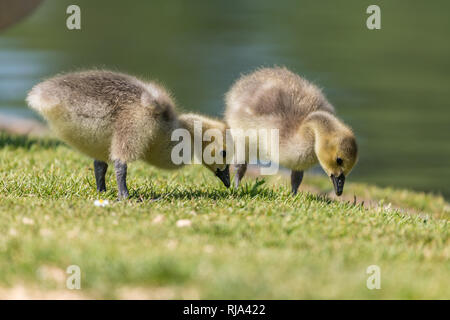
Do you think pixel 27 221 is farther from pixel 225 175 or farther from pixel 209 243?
pixel 225 175

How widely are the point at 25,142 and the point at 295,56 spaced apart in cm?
1455

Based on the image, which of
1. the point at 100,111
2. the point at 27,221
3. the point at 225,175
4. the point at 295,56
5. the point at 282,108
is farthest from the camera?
the point at 295,56

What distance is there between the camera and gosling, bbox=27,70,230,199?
6418 millimetres

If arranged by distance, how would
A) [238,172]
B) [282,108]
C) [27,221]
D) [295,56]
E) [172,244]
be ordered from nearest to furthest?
[172,244] < [27,221] < [282,108] < [238,172] < [295,56]

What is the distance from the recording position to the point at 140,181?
7.60 meters

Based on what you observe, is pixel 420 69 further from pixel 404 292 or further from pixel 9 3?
pixel 404 292

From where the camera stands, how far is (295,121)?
292 inches

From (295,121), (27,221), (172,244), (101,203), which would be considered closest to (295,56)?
(295,121)

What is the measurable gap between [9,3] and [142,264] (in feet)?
20.1

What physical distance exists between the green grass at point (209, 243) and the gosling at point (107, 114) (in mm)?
431

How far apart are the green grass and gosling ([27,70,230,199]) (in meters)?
0.43

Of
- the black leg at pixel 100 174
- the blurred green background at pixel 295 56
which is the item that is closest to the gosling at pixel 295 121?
the black leg at pixel 100 174

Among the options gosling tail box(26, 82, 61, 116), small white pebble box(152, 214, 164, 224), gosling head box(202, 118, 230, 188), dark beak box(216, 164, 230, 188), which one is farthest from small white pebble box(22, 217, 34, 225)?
dark beak box(216, 164, 230, 188)
